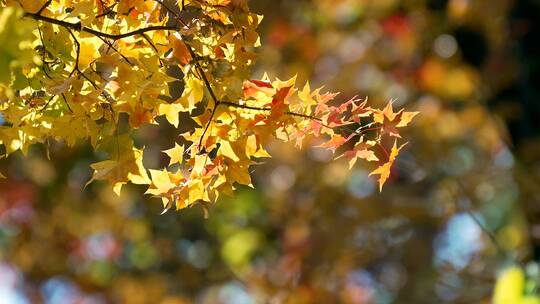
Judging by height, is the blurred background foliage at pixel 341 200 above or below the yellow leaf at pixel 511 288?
above

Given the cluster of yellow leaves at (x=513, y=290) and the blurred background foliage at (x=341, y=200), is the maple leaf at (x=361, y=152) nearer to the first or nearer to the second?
the cluster of yellow leaves at (x=513, y=290)

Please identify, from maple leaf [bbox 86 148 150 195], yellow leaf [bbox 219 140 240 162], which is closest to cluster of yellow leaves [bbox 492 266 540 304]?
yellow leaf [bbox 219 140 240 162]

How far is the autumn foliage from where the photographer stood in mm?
1950

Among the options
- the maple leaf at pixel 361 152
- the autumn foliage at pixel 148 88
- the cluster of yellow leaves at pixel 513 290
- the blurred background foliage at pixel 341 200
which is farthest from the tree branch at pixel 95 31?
the blurred background foliage at pixel 341 200

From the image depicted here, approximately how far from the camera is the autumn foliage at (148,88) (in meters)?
1.95

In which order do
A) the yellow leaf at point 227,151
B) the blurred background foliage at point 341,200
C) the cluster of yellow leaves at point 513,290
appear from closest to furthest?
1. the yellow leaf at point 227,151
2. the cluster of yellow leaves at point 513,290
3. the blurred background foliage at point 341,200

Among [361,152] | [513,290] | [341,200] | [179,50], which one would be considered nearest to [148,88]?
[179,50]

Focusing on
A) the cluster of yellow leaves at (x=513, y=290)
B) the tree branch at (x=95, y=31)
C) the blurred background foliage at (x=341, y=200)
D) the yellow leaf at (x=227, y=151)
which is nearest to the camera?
the tree branch at (x=95, y=31)

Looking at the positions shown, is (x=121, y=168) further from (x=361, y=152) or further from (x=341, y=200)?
(x=341, y=200)

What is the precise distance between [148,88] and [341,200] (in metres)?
7.11

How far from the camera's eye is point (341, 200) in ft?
29.4

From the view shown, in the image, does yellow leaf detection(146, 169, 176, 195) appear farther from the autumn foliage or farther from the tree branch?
the tree branch

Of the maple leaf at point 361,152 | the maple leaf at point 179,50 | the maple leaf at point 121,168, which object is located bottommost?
the maple leaf at point 121,168

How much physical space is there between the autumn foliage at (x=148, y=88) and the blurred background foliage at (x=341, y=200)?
5130 mm
